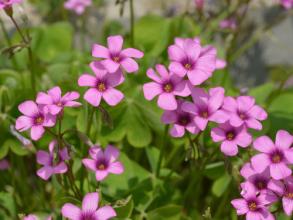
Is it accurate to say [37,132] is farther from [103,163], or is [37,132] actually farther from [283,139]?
[283,139]

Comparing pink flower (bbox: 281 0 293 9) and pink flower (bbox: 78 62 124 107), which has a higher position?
pink flower (bbox: 78 62 124 107)

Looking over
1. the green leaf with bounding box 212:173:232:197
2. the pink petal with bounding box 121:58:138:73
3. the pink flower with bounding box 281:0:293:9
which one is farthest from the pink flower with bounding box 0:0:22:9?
the pink flower with bounding box 281:0:293:9

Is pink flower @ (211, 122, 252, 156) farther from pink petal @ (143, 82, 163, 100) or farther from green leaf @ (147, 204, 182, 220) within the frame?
green leaf @ (147, 204, 182, 220)

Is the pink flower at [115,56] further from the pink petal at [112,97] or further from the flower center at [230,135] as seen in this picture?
the flower center at [230,135]

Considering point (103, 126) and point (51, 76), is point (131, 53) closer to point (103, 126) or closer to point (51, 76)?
point (103, 126)

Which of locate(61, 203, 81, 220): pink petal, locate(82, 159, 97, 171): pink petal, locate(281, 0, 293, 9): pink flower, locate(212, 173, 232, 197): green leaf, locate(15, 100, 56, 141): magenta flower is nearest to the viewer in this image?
locate(61, 203, 81, 220): pink petal

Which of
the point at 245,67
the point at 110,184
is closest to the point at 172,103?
the point at 110,184

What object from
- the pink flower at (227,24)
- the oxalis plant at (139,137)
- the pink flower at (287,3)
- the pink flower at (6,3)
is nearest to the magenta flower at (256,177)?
the oxalis plant at (139,137)
